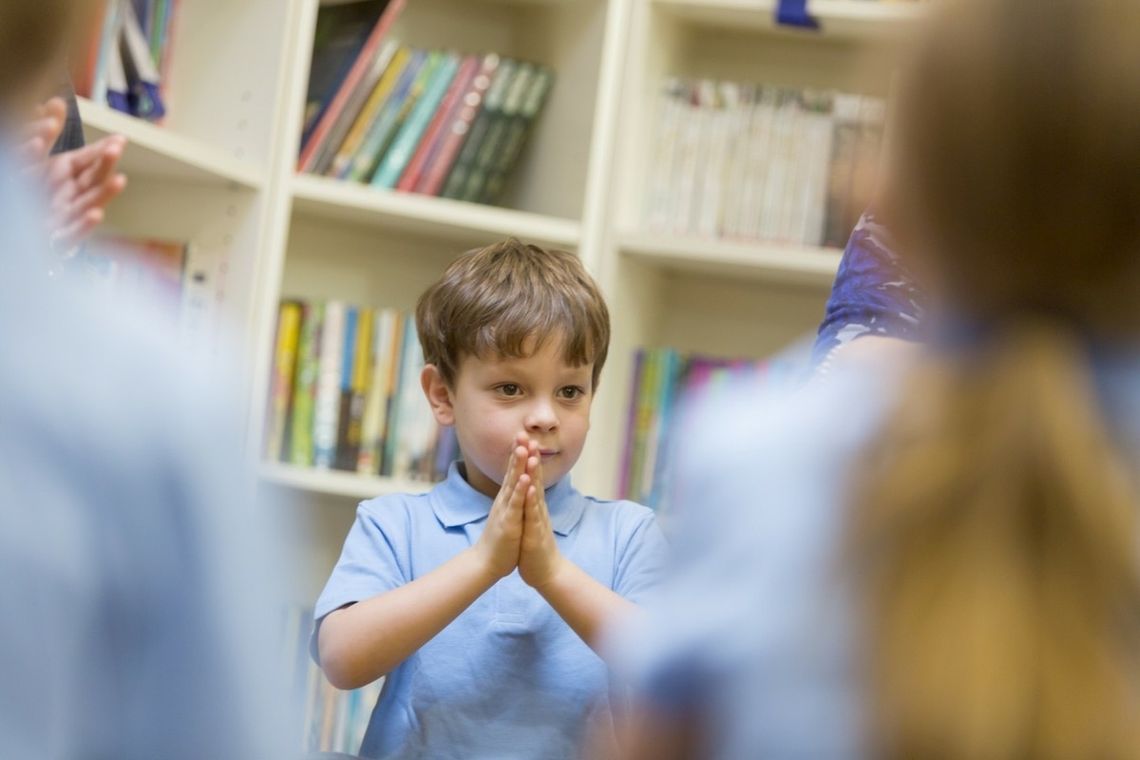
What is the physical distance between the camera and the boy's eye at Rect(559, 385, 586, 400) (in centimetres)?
150

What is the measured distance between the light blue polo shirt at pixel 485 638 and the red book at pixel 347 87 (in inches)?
38.2

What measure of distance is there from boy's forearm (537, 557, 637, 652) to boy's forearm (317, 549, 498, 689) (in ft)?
0.20

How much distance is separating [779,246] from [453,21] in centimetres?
76

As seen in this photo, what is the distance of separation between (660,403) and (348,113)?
69cm

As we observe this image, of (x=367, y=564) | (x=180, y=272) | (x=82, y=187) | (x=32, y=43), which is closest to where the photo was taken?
(x=32, y=43)

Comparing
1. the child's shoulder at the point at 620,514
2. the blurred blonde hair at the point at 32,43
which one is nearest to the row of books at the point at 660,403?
the child's shoulder at the point at 620,514

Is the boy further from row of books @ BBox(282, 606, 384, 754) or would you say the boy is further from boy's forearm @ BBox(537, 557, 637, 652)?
row of books @ BBox(282, 606, 384, 754)

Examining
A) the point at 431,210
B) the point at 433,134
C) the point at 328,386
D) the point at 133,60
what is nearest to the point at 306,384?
the point at 328,386

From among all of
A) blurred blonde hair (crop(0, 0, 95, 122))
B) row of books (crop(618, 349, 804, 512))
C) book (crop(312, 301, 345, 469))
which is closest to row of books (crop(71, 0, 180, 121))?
book (crop(312, 301, 345, 469))

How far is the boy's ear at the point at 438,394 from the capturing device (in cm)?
156

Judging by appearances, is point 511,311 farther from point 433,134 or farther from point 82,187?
point 433,134

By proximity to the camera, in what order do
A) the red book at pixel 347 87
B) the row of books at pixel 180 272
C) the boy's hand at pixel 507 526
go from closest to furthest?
1. the boy's hand at pixel 507 526
2. the row of books at pixel 180 272
3. the red book at pixel 347 87

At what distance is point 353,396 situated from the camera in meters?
2.39

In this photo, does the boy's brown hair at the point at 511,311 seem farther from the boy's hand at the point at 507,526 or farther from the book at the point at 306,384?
the book at the point at 306,384
